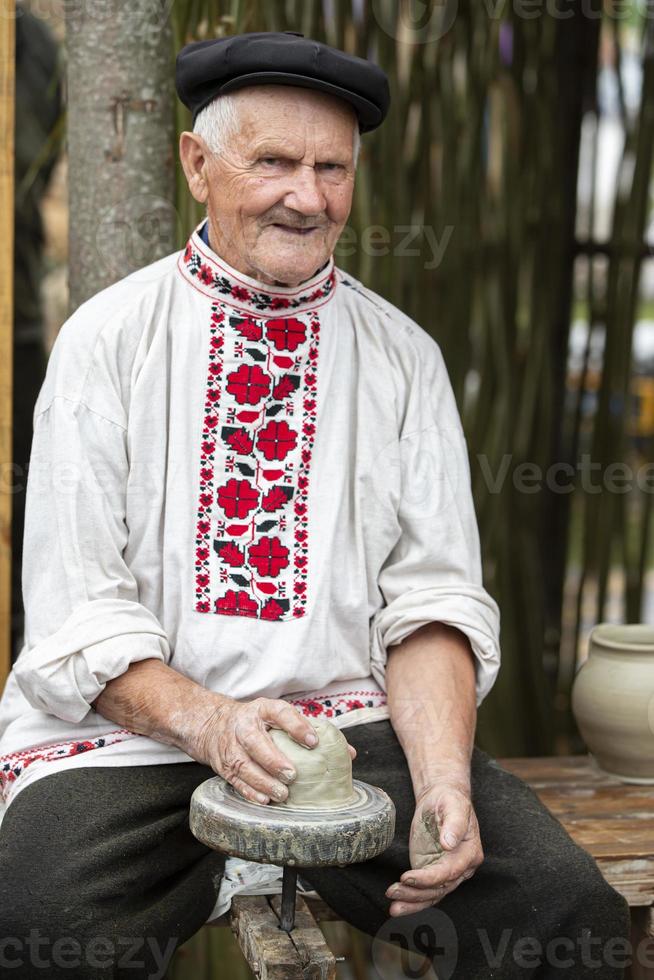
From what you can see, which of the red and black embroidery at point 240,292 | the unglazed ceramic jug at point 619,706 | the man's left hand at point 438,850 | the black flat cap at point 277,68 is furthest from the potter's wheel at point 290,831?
the black flat cap at point 277,68

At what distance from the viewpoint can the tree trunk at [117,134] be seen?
2328 mm

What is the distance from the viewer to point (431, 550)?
2.11m

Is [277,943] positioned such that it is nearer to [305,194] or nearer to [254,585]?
[254,585]

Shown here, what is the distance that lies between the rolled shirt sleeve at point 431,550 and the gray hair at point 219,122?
48 centimetres

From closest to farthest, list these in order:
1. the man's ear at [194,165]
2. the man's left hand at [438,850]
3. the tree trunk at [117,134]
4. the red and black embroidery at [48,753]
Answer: the man's left hand at [438,850] < the red and black embroidery at [48,753] < the man's ear at [194,165] < the tree trunk at [117,134]

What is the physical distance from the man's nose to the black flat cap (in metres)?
0.12

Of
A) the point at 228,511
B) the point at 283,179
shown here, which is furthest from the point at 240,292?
the point at 228,511

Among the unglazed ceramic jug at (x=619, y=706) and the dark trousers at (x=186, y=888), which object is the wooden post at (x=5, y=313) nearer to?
the dark trousers at (x=186, y=888)

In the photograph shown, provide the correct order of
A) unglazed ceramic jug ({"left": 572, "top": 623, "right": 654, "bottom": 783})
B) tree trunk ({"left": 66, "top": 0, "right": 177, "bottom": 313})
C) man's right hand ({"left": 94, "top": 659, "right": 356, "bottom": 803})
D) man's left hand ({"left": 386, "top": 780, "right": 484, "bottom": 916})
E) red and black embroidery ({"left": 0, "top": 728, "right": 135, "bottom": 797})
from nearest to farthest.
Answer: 1. man's right hand ({"left": 94, "top": 659, "right": 356, "bottom": 803})
2. man's left hand ({"left": 386, "top": 780, "right": 484, "bottom": 916})
3. red and black embroidery ({"left": 0, "top": 728, "right": 135, "bottom": 797})
4. tree trunk ({"left": 66, "top": 0, "right": 177, "bottom": 313})
5. unglazed ceramic jug ({"left": 572, "top": 623, "right": 654, "bottom": 783})

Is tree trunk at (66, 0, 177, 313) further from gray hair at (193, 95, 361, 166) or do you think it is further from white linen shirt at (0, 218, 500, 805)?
gray hair at (193, 95, 361, 166)

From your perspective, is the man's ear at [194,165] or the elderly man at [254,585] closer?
the elderly man at [254,585]

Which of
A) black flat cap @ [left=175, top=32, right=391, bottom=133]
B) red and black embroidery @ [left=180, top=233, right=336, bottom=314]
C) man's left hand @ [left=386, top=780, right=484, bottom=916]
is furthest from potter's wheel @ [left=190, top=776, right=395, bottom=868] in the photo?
black flat cap @ [left=175, top=32, right=391, bottom=133]

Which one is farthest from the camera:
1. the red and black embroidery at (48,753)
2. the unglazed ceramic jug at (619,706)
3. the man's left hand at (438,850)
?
the unglazed ceramic jug at (619,706)

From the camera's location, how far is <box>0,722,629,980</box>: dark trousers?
171 centimetres
